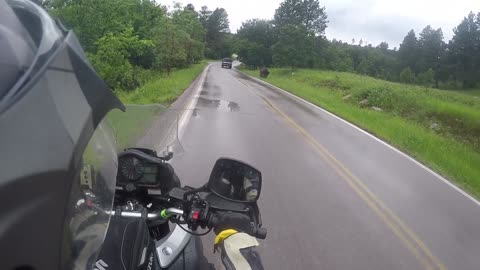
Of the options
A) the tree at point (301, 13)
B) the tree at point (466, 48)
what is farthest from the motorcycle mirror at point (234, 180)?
the tree at point (301, 13)

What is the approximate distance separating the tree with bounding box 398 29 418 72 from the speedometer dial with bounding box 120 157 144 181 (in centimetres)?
9221

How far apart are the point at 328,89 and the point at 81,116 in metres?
33.2

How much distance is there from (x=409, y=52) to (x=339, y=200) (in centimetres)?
9109

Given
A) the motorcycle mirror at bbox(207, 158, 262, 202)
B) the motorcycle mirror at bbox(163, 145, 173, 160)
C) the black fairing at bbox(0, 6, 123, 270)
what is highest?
the black fairing at bbox(0, 6, 123, 270)

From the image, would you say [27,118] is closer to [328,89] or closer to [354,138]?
[354,138]

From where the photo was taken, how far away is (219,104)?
1795 centimetres

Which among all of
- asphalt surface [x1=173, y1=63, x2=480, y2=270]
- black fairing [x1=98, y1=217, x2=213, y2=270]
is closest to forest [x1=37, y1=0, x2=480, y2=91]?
asphalt surface [x1=173, y1=63, x2=480, y2=270]

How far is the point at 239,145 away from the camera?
34.3 feet

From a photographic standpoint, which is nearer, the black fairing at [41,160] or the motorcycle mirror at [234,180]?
the black fairing at [41,160]

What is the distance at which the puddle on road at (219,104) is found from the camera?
16.7 metres

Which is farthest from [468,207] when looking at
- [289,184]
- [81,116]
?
[81,116]

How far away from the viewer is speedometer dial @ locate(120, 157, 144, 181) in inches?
112

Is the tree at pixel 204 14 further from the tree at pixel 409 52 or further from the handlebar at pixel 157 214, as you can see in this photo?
the handlebar at pixel 157 214

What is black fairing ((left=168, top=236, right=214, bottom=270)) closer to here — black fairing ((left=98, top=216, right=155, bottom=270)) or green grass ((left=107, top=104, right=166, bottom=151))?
black fairing ((left=98, top=216, right=155, bottom=270))
